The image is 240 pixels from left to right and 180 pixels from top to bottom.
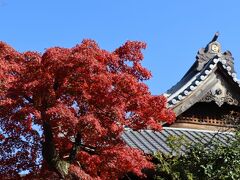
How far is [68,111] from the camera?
7789mm

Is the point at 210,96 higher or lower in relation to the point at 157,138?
higher

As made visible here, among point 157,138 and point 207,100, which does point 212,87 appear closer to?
point 207,100

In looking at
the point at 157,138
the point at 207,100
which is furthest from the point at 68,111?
the point at 207,100

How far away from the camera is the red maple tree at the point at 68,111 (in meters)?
7.96

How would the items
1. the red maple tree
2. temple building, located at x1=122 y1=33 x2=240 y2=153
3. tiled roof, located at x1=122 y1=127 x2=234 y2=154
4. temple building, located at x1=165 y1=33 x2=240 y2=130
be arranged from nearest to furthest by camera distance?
the red maple tree
tiled roof, located at x1=122 y1=127 x2=234 y2=154
temple building, located at x1=122 y1=33 x2=240 y2=153
temple building, located at x1=165 y1=33 x2=240 y2=130

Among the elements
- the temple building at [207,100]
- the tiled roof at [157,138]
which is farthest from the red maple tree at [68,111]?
the temple building at [207,100]

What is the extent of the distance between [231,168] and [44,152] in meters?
3.06

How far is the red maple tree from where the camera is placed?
26.1ft

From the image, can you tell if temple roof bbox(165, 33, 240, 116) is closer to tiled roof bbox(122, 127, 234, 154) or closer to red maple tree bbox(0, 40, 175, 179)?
tiled roof bbox(122, 127, 234, 154)

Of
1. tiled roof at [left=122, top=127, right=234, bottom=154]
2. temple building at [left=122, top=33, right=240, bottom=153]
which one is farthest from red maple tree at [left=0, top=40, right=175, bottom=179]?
temple building at [left=122, top=33, right=240, bottom=153]

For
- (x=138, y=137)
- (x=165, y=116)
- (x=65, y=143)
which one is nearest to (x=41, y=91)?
(x=65, y=143)

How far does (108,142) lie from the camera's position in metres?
8.44

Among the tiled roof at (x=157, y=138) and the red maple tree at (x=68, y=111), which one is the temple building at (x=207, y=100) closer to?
the tiled roof at (x=157, y=138)

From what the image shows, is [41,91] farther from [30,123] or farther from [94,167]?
[94,167]
